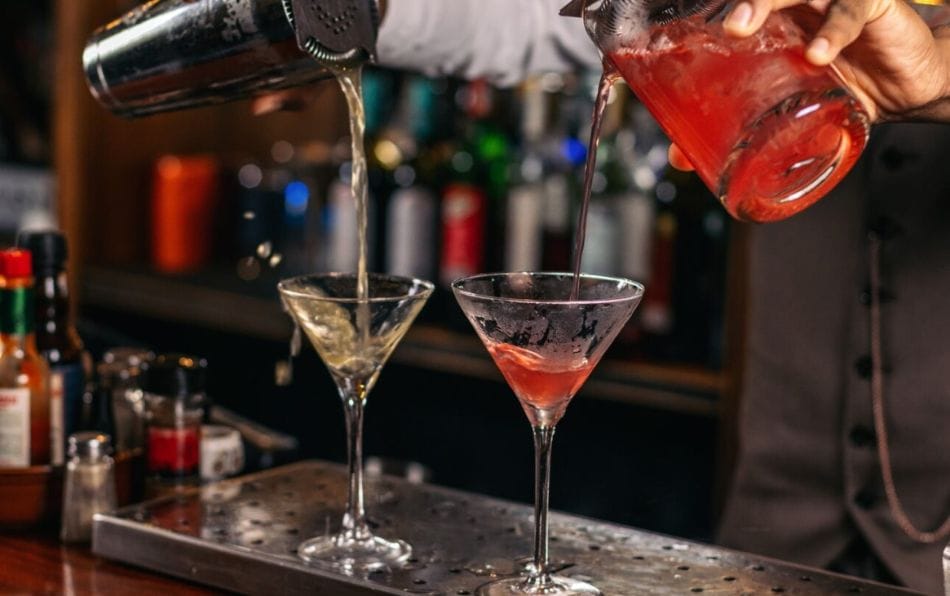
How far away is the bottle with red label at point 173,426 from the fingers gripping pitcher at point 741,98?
647 millimetres

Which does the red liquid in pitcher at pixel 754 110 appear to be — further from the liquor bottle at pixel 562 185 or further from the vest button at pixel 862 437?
the liquor bottle at pixel 562 185

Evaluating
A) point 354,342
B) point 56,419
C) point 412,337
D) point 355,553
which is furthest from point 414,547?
point 412,337

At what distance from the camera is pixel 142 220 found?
11.4 ft

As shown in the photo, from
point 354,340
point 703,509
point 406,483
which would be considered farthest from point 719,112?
point 703,509

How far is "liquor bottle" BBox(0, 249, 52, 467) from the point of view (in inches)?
53.7

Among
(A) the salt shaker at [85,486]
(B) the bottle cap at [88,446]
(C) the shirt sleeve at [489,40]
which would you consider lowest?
(A) the salt shaker at [85,486]

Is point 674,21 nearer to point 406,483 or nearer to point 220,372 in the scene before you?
point 406,483

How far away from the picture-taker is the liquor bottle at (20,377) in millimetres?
1363

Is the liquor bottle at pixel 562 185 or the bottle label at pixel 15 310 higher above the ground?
the liquor bottle at pixel 562 185

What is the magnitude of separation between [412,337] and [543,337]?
154cm

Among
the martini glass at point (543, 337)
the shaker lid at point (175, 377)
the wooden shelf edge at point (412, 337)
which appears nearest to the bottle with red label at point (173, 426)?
the shaker lid at point (175, 377)

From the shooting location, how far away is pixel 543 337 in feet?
3.60

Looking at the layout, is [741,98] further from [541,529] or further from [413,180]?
[413,180]

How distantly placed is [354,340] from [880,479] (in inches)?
30.3
